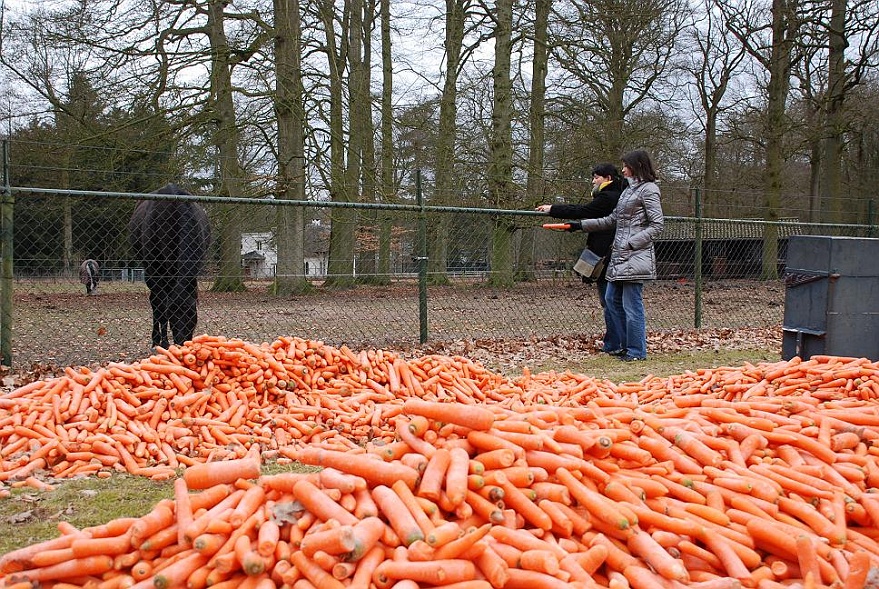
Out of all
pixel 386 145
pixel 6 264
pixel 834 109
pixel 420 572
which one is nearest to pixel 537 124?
pixel 386 145

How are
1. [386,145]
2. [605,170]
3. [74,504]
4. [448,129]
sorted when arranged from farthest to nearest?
[448,129], [386,145], [605,170], [74,504]

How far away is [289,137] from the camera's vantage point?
12945mm

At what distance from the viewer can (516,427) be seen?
2.80 meters

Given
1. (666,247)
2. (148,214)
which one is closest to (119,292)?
(148,214)

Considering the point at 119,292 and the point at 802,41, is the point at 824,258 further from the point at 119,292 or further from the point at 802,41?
the point at 802,41

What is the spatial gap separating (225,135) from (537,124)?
717cm

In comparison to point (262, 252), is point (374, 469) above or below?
below

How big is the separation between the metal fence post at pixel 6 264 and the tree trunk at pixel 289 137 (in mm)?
5638

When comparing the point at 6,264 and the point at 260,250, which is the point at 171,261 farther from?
the point at 260,250

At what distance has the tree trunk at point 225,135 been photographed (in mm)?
11922

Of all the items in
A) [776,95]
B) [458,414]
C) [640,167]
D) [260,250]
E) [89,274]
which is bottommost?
[458,414]

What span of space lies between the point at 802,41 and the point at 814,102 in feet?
7.39

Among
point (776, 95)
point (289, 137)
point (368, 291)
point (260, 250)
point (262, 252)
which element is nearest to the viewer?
point (368, 291)

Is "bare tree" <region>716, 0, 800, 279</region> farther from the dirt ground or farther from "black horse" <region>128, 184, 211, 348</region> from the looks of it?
"black horse" <region>128, 184, 211, 348</region>
